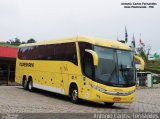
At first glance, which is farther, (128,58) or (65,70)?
(65,70)

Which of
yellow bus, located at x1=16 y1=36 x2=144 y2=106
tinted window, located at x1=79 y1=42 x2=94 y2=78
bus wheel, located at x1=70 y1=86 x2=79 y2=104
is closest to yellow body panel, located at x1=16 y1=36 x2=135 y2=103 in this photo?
yellow bus, located at x1=16 y1=36 x2=144 y2=106

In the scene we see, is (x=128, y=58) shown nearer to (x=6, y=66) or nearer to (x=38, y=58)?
(x=38, y=58)

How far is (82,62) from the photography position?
2056cm

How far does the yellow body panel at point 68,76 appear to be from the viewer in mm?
19703

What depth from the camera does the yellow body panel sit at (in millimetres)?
19703

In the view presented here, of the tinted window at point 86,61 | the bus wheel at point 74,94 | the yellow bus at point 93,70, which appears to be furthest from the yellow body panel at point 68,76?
the bus wheel at point 74,94

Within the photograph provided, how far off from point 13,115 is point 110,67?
7001 mm

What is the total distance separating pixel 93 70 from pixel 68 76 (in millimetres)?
2731

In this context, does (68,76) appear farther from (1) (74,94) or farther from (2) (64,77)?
(1) (74,94)

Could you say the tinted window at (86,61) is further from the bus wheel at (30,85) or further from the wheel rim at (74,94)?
the bus wheel at (30,85)

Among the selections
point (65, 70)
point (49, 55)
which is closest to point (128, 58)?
point (65, 70)

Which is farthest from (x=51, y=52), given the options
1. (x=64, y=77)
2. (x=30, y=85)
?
(x=30, y=85)

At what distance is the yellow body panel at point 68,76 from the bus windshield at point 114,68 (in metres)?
0.24

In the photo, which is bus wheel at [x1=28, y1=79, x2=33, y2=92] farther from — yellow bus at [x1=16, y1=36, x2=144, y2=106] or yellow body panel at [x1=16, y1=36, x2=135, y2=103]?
yellow bus at [x1=16, y1=36, x2=144, y2=106]
